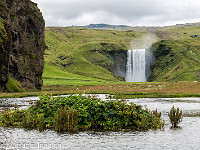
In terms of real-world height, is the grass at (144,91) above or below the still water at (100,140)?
below

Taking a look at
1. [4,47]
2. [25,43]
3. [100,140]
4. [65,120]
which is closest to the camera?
[100,140]

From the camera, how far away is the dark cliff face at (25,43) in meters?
99.5

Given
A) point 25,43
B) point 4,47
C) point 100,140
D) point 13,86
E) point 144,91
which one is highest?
point 25,43

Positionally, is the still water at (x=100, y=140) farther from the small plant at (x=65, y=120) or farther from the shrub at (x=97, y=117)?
the shrub at (x=97, y=117)

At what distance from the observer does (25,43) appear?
106000 millimetres

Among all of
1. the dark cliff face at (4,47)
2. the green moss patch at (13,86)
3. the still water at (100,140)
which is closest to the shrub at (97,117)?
the still water at (100,140)

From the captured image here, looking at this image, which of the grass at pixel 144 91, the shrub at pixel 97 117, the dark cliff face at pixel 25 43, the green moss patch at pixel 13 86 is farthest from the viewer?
the dark cliff face at pixel 25 43

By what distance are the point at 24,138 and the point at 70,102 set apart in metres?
7.75

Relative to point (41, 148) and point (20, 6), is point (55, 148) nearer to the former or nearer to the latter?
point (41, 148)

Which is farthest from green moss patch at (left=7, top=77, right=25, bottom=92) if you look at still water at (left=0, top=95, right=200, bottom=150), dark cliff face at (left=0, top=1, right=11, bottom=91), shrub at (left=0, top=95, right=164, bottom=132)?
still water at (left=0, top=95, right=200, bottom=150)

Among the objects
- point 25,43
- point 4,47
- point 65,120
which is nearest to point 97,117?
point 65,120

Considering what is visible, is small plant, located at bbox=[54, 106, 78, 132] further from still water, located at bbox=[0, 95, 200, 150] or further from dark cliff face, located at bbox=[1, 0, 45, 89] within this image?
dark cliff face, located at bbox=[1, 0, 45, 89]

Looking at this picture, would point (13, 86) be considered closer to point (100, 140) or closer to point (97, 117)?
point (97, 117)

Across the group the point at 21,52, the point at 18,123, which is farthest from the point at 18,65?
the point at 18,123
